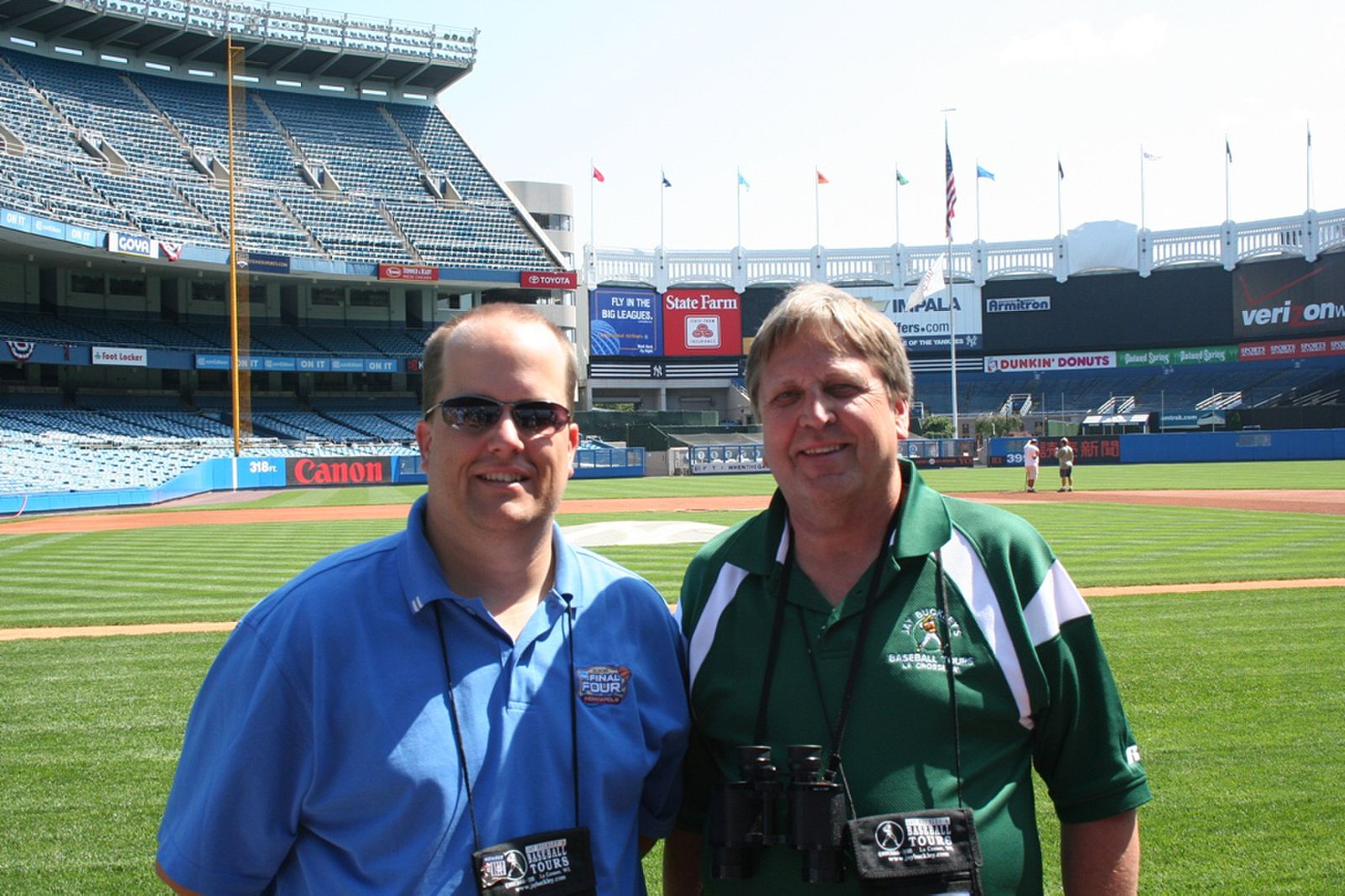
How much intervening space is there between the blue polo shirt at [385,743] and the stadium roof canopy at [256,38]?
192 feet

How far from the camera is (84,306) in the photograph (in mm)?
49344

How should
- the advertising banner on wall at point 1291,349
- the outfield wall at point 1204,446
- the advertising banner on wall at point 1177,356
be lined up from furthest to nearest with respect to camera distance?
1. the advertising banner on wall at point 1177,356
2. the advertising banner on wall at point 1291,349
3. the outfield wall at point 1204,446

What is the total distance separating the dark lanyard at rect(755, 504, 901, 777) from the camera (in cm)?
236

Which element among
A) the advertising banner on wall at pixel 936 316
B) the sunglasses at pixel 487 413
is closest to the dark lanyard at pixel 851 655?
the sunglasses at pixel 487 413

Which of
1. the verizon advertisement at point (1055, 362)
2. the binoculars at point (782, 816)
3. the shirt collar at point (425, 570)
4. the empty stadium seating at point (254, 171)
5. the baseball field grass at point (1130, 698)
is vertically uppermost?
the empty stadium seating at point (254, 171)

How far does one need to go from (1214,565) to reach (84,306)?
51.5m

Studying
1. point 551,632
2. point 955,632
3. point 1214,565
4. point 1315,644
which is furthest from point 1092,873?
point 1214,565

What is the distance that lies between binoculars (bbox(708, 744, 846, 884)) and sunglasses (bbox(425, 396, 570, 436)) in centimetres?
92

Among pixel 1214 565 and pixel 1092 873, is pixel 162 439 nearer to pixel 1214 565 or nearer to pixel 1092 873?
pixel 1214 565

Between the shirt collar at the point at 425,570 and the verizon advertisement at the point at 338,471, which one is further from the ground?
the shirt collar at the point at 425,570

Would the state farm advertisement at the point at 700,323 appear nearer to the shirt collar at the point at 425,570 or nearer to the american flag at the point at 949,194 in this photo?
the american flag at the point at 949,194

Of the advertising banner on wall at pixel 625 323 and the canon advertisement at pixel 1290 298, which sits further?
the advertising banner on wall at pixel 625 323

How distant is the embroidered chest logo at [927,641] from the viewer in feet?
7.93

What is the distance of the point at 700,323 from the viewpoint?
71.4 meters
